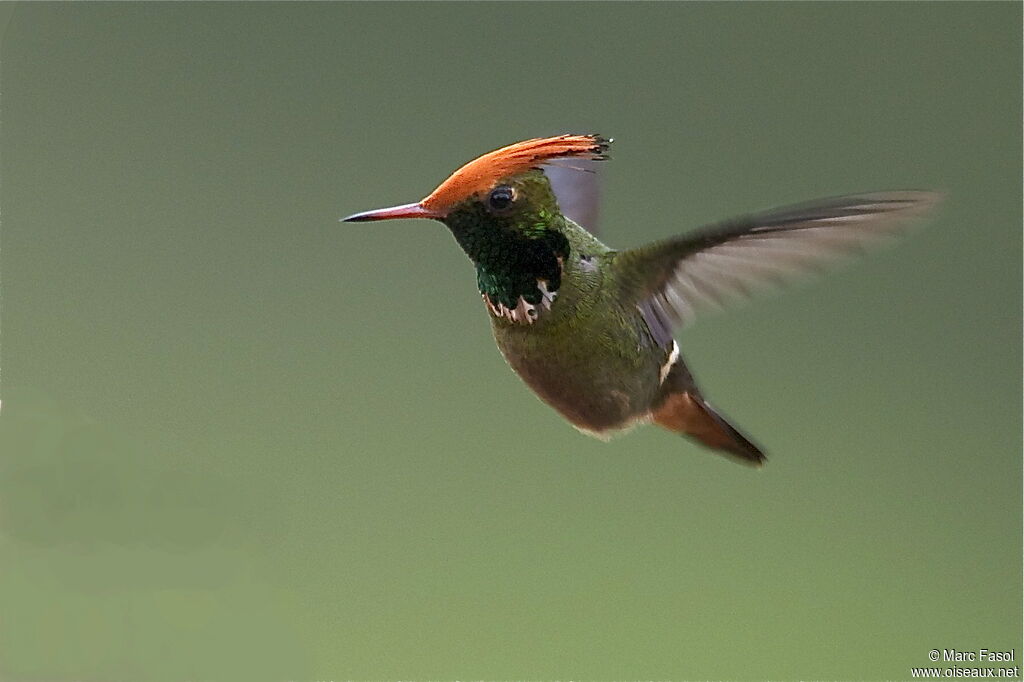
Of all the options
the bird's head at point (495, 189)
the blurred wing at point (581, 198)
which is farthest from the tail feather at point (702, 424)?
the bird's head at point (495, 189)

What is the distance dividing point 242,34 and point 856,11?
1.11m

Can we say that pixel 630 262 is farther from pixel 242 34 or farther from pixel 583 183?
pixel 242 34

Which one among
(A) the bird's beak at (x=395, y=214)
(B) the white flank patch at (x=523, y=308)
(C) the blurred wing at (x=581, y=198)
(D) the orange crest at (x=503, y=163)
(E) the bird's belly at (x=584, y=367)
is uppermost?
(C) the blurred wing at (x=581, y=198)

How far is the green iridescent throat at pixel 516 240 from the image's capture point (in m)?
0.63

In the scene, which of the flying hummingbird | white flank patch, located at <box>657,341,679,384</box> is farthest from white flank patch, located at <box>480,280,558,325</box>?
white flank patch, located at <box>657,341,679,384</box>

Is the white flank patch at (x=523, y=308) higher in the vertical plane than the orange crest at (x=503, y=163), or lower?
lower

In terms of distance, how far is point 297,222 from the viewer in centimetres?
206

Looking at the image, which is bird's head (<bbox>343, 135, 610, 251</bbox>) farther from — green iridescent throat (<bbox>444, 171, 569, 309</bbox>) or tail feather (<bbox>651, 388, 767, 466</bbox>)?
tail feather (<bbox>651, 388, 767, 466</bbox>)

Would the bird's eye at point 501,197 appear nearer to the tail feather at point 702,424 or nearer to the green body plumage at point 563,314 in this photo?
the green body plumage at point 563,314

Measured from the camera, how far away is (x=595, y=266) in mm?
736

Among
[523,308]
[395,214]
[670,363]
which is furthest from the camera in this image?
[670,363]

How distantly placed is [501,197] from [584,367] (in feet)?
0.45

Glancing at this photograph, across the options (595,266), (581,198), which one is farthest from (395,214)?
(581,198)

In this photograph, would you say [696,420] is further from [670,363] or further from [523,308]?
[523,308]
